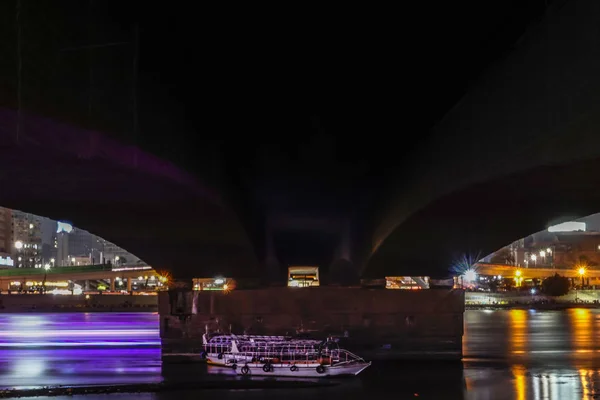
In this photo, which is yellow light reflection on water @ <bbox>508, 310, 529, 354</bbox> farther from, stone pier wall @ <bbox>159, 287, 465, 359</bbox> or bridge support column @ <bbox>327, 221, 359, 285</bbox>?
bridge support column @ <bbox>327, 221, 359, 285</bbox>

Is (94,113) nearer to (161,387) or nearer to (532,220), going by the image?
(532,220)

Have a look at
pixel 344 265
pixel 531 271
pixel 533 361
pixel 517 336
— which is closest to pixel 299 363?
pixel 344 265

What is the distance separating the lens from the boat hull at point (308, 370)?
3994 cm

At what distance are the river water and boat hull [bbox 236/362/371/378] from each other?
2.74 ft

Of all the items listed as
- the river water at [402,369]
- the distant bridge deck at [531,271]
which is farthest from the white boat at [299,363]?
the distant bridge deck at [531,271]

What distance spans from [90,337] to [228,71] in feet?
189

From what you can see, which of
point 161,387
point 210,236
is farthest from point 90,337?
point 210,236

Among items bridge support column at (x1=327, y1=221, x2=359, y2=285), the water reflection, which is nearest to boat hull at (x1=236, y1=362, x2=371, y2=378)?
bridge support column at (x1=327, y1=221, x2=359, y2=285)

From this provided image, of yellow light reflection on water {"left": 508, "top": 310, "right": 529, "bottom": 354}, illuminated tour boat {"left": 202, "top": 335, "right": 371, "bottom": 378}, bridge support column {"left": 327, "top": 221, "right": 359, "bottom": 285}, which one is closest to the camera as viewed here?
bridge support column {"left": 327, "top": 221, "right": 359, "bottom": 285}

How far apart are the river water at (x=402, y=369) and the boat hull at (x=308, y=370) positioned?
83 centimetres

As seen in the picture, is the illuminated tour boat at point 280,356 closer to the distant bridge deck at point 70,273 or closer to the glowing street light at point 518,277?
the distant bridge deck at point 70,273

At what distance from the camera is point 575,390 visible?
34469 mm

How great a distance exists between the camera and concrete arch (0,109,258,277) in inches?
594

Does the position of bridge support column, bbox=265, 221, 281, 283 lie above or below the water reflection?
above
